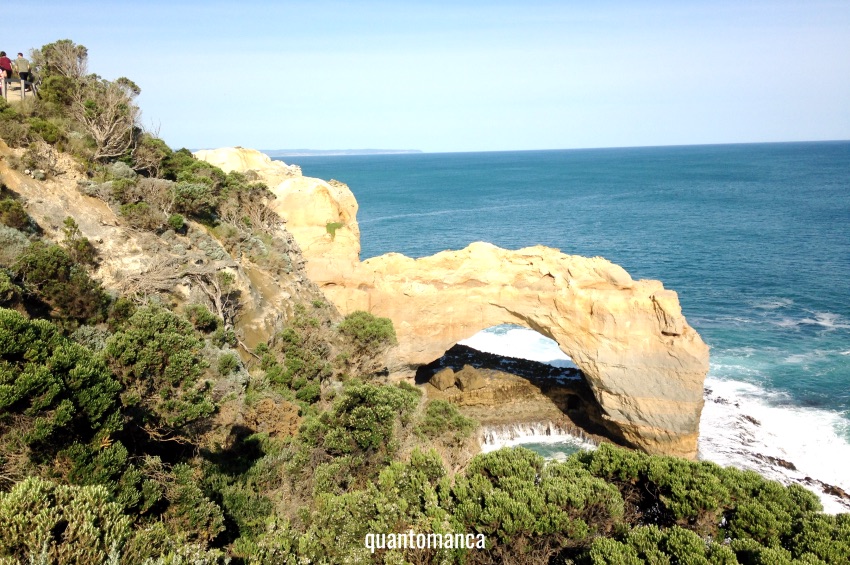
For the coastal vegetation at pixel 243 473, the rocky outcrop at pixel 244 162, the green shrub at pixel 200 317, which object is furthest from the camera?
the rocky outcrop at pixel 244 162

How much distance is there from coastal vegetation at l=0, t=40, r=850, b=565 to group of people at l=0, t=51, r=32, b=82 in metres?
4.18

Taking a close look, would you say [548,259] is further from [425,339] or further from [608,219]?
[608,219]

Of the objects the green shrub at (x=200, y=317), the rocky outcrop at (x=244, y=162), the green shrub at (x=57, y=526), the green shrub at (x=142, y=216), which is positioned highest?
the rocky outcrop at (x=244, y=162)

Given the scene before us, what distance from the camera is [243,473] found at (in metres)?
12.2

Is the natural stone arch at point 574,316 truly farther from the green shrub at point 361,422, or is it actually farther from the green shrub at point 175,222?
the green shrub at point 361,422

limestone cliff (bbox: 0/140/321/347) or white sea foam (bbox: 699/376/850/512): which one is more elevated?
limestone cliff (bbox: 0/140/321/347)

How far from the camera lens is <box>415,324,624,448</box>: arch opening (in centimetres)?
2541

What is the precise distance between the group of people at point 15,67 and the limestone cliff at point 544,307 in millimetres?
10986

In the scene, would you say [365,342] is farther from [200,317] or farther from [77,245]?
[77,245]

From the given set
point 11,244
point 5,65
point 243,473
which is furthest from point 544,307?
point 5,65

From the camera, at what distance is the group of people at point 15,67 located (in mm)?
20267

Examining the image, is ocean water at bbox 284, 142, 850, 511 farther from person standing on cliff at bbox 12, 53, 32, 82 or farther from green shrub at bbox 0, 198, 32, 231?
person standing on cliff at bbox 12, 53, 32, 82

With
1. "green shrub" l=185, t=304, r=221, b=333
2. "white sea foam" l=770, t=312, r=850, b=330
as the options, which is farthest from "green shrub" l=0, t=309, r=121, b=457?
"white sea foam" l=770, t=312, r=850, b=330

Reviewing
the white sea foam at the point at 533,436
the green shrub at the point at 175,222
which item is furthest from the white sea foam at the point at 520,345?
the green shrub at the point at 175,222
